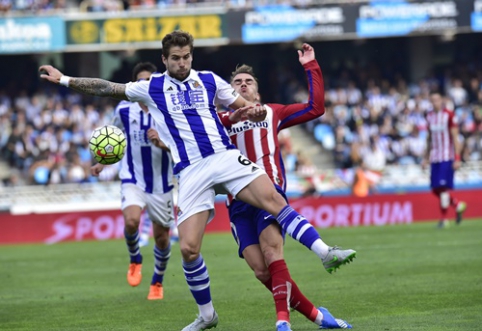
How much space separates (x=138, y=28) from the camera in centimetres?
3117

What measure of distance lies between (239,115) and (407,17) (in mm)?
25379

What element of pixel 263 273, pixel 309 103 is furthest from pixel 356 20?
pixel 263 273

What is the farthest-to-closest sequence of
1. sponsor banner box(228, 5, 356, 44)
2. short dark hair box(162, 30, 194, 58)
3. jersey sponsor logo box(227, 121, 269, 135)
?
sponsor banner box(228, 5, 356, 44)
jersey sponsor logo box(227, 121, 269, 135)
short dark hair box(162, 30, 194, 58)

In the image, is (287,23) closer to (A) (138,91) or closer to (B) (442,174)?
(B) (442,174)

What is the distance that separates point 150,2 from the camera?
32.0 meters

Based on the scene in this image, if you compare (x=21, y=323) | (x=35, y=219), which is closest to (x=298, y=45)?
(x=35, y=219)

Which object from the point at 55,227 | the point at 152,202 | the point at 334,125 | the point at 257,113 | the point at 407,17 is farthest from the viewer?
the point at 407,17

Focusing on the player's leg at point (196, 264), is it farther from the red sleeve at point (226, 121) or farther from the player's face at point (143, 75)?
the player's face at point (143, 75)

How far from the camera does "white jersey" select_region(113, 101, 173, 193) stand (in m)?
11.5

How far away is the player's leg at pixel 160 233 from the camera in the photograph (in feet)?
36.5

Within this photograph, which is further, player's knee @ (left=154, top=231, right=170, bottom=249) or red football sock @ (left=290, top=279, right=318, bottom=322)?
player's knee @ (left=154, top=231, right=170, bottom=249)

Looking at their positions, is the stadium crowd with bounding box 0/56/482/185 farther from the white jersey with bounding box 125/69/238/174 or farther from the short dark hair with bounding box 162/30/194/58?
the short dark hair with bounding box 162/30/194/58

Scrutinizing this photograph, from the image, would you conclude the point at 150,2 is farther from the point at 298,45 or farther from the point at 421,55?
the point at 421,55

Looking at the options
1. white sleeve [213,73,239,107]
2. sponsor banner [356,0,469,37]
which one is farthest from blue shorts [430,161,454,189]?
sponsor banner [356,0,469,37]
